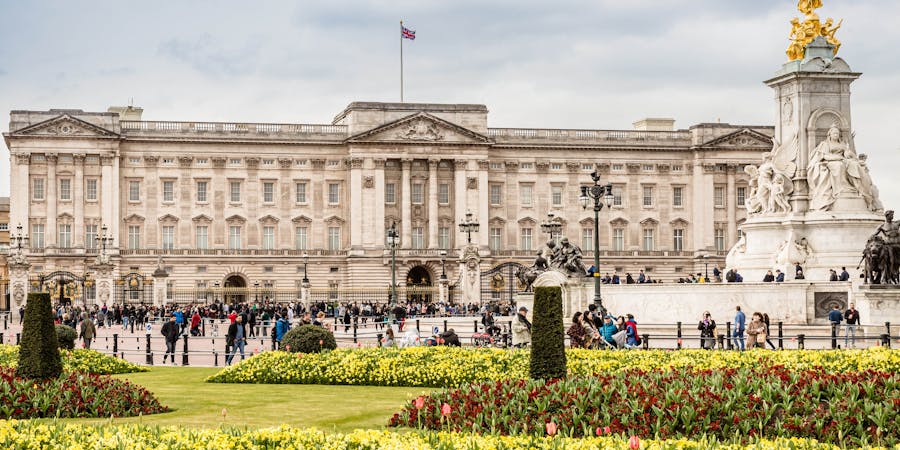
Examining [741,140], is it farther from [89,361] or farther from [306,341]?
[89,361]

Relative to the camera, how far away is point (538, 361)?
17000 millimetres

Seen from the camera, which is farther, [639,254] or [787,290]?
[639,254]

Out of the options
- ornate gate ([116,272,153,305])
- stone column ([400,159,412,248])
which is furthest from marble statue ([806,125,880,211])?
stone column ([400,159,412,248])

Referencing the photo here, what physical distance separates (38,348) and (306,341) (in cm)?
780

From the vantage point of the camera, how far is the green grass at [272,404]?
56.0ft

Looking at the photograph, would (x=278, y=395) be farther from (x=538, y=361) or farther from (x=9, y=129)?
(x=9, y=129)

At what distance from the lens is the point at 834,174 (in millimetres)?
37562

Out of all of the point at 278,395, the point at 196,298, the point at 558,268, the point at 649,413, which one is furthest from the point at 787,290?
the point at 196,298

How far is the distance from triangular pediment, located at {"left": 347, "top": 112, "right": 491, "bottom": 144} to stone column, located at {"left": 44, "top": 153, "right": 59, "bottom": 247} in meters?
19.1

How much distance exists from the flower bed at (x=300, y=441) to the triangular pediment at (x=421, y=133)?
74938mm

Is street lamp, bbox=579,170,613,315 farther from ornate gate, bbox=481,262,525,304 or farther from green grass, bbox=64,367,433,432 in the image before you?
ornate gate, bbox=481,262,525,304

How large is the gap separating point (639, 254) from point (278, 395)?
72.6m

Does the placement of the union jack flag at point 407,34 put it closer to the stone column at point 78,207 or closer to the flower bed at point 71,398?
the stone column at point 78,207

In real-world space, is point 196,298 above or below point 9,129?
below
